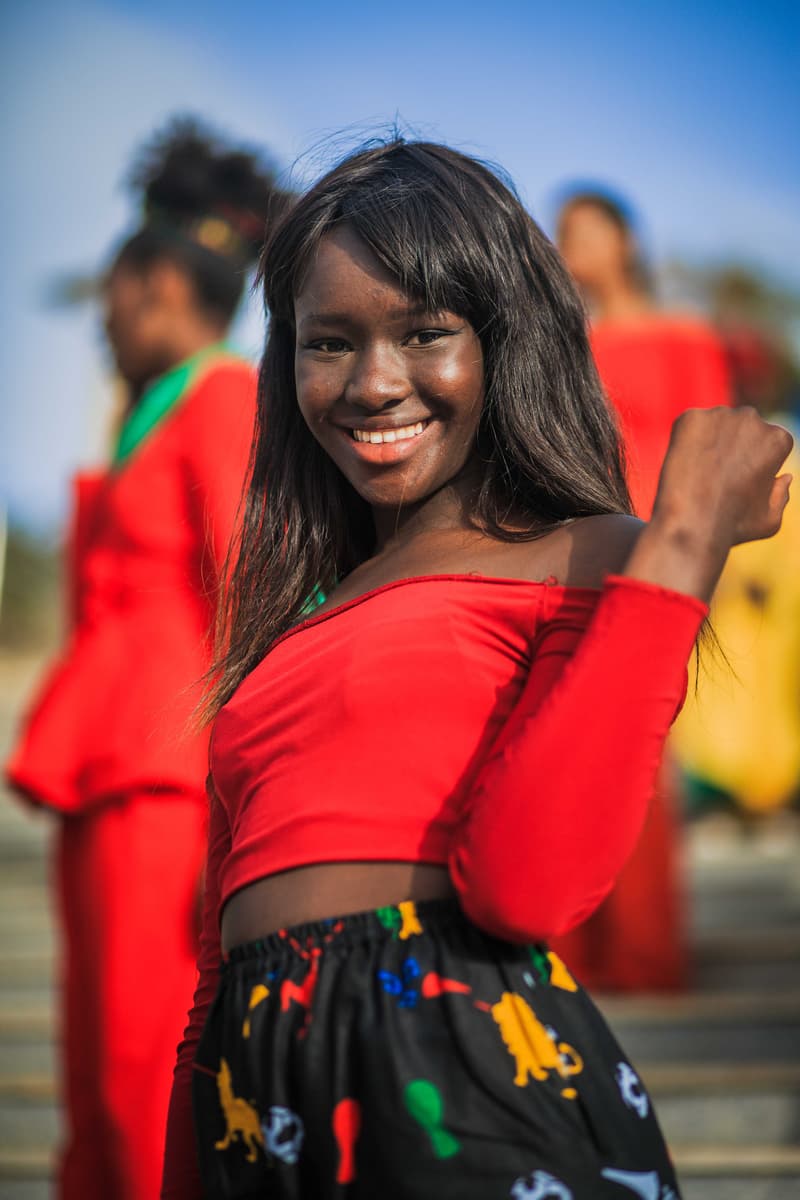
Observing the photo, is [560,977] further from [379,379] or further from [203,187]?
[203,187]

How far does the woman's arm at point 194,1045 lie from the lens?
3.85ft

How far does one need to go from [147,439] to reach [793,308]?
16.5 feet

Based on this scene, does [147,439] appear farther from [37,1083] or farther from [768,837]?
[768,837]

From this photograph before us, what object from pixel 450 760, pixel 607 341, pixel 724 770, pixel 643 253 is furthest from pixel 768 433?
pixel 724 770

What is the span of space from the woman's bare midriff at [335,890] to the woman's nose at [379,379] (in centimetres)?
38

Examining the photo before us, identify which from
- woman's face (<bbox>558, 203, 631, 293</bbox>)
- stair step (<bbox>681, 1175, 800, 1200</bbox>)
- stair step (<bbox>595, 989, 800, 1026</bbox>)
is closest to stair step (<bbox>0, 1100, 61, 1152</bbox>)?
stair step (<bbox>595, 989, 800, 1026</bbox>)

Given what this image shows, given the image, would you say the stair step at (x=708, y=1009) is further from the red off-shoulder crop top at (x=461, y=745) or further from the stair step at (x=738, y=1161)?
the red off-shoulder crop top at (x=461, y=745)

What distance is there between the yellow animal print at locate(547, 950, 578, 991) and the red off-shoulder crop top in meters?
0.10

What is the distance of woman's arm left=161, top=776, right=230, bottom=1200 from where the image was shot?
117 cm

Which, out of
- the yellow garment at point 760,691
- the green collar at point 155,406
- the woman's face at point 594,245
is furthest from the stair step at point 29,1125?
the yellow garment at point 760,691

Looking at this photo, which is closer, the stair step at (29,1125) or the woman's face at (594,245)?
the stair step at (29,1125)

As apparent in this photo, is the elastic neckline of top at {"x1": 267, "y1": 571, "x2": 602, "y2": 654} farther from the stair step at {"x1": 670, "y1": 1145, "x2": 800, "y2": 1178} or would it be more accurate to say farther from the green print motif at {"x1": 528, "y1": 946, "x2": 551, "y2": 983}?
the stair step at {"x1": 670, "y1": 1145, "x2": 800, "y2": 1178}

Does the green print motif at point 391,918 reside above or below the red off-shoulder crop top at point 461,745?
below

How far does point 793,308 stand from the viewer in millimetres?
6746
